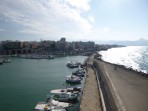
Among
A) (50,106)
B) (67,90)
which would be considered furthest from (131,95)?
(67,90)

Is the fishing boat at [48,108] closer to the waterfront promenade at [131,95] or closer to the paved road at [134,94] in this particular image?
the waterfront promenade at [131,95]

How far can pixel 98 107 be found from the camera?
1020 inches

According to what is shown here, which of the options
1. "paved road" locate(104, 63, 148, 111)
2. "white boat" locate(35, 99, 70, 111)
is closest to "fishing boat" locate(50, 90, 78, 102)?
"white boat" locate(35, 99, 70, 111)

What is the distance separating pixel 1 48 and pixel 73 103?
382ft

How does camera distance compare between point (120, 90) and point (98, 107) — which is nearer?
point (98, 107)

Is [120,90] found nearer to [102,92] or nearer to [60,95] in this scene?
[102,92]

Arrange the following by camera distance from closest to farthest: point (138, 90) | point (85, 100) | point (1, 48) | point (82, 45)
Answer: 1. point (85, 100)
2. point (138, 90)
3. point (1, 48)
4. point (82, 45)

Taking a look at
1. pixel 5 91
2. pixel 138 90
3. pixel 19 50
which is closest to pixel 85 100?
pixel 138 90

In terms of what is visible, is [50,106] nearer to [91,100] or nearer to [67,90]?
[91,100]

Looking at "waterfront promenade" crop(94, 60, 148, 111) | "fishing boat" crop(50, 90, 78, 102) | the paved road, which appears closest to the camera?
"waterfront promenade" crop(94, 60, 148, 111)

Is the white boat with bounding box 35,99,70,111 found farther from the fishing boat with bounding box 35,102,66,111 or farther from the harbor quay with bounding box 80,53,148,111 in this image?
the harbor quay with bounding box 80,53,148,111

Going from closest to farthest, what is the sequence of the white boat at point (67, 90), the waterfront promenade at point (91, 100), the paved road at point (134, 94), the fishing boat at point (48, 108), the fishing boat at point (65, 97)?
1. the paved road at point (134, 94)
2. the waterfront promenade at point (91, 100)
3. the fishing boat at point (48, 108)
4. the fishing boat at point (65, 97)
5. the white boat at point (67, 90)

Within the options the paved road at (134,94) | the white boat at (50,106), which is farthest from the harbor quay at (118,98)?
the white boat at (50,106)

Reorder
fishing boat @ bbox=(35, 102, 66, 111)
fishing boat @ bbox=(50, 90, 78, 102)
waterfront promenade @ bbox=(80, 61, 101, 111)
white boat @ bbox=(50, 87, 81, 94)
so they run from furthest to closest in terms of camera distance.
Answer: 1. white boat @ bbox=(50, 87, 81, 94)
2. fishing boat @ bbox=(50, 90, 78, 102)
3. fishing boat @ bbox=(35, 102, 66, 111)
4. waterfront promenade @ bbox=(80, 61, 101, 111)
